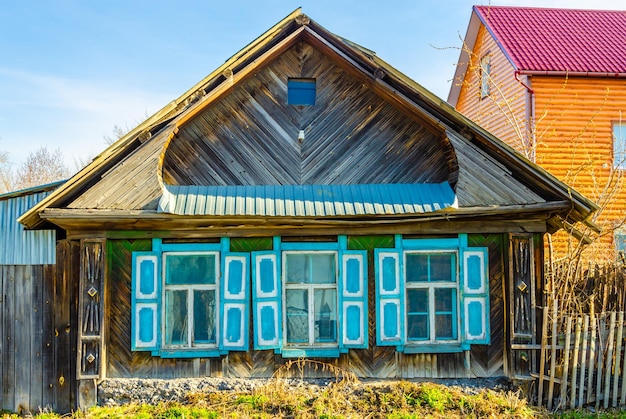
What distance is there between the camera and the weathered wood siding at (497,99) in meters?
15.4

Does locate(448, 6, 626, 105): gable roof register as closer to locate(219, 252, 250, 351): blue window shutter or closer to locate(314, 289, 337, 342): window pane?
locate(314, 289, 337, 342): window pane

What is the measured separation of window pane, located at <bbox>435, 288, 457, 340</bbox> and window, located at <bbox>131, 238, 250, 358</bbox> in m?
3.01

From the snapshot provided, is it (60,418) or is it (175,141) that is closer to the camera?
(60,418)

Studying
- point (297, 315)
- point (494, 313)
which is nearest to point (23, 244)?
point (297, 315)

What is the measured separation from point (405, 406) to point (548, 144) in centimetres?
1072

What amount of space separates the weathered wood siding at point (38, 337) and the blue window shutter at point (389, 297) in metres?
4.78

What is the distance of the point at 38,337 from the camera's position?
7.98 m

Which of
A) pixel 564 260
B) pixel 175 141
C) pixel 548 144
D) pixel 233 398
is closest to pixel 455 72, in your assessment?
pixel 548 144

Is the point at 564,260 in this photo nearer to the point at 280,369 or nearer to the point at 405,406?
the point at 405,406

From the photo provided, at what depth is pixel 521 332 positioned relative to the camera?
779cm

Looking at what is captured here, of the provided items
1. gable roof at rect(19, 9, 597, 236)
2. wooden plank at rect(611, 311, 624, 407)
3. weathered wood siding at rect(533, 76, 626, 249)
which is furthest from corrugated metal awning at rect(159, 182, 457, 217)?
weathered wood siding at rect(533, 76, 626, 249)

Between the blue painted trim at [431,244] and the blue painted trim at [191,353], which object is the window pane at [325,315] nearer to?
the blue painted trim at [431,244]

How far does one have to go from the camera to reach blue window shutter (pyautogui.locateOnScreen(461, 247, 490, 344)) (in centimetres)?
788

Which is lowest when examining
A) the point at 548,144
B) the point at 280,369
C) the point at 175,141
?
the point at 280,369
